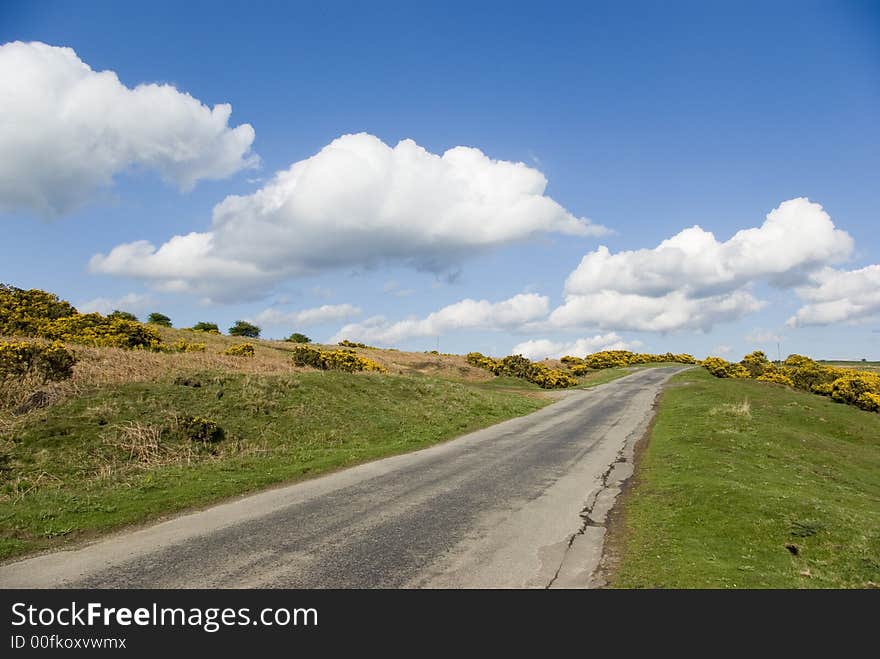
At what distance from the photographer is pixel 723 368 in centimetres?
6378

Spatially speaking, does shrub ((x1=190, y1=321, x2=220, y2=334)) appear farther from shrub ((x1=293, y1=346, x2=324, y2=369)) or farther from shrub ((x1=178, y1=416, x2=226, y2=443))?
shrub ((x1=178, y1=416, x2=226, y2=443))

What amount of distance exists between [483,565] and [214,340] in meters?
48.4

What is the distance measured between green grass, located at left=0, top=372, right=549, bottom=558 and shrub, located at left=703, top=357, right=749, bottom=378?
4515 cm

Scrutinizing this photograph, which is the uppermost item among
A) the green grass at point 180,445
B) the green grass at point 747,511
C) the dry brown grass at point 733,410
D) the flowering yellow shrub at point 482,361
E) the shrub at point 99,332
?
the shrub at point 99,332

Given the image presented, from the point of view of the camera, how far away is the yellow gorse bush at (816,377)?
4042 centimetres

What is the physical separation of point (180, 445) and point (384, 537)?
1063cm

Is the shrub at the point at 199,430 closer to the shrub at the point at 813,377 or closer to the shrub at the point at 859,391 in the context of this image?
the shrub at the point at 859,391

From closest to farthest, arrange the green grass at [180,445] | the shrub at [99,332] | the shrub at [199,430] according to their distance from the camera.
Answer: the green grass at [180,445]
the shrub at [199,430]
the shrub at [99,332]

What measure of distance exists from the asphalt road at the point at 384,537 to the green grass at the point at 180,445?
1249mm

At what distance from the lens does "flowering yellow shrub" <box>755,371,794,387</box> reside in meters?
54.2

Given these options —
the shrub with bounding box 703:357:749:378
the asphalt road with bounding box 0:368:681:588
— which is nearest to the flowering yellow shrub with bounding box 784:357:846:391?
the shrub with bounding box 703:357:749:378

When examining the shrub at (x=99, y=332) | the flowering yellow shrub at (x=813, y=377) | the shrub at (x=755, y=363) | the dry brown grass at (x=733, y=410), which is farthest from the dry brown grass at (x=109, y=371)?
the shrub at (x=755, y=363)

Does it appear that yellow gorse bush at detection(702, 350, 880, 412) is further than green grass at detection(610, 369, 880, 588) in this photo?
Yes
